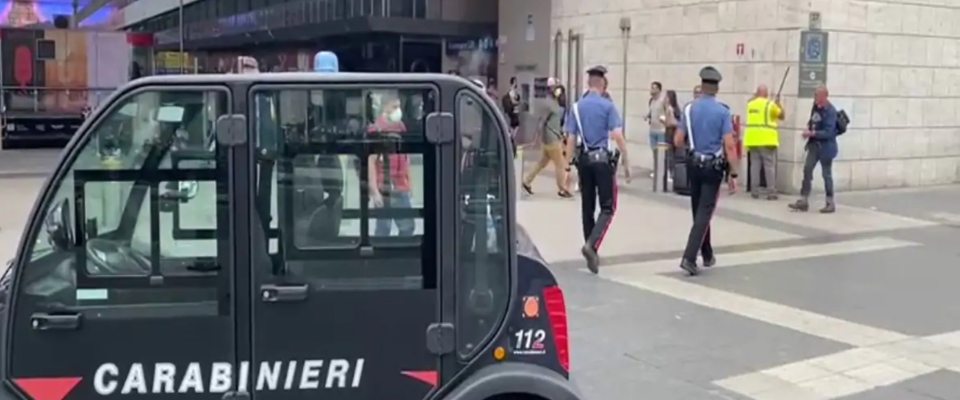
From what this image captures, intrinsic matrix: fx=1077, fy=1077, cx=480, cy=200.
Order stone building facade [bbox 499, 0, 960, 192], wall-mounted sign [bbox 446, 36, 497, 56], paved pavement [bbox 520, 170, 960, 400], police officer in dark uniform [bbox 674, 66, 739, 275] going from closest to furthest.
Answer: paved pavement [bbox 520, 170, 960, 400], police officer in dark uniform [bbox 674, 66, 739, 275], stone building facade [bbox 499, 0, 960, 192], wall-mounted sign [bbox 446, 36, 497, 56]

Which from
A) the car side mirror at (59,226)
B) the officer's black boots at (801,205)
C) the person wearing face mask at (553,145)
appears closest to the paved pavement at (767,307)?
the officer's black boots at (801,205)

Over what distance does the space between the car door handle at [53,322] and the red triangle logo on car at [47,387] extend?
0.18 m

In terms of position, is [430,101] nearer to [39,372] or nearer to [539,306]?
[539,306]

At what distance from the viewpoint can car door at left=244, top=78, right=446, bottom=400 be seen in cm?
373

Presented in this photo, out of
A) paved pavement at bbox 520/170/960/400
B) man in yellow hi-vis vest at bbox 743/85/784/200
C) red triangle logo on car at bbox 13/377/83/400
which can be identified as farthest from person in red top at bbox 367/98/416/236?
man in yellow hi-vis vest at bbox 743/85/784/200

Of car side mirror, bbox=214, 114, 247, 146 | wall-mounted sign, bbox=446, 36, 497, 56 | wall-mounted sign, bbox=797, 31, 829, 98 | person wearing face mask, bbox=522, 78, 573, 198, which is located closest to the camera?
car side mirror, bbox=214, 114, 247, 146

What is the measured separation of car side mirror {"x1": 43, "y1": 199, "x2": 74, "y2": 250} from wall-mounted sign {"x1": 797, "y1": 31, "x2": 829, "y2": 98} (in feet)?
44.2

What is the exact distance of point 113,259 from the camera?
12.2 ft

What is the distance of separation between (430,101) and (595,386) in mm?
2847

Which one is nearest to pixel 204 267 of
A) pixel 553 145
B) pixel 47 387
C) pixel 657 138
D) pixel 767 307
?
pixel 47 387

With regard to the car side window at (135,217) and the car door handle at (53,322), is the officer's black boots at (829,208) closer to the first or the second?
the car side window at (135,217)

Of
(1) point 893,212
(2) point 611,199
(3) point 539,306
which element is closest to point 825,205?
(1) point 893,212

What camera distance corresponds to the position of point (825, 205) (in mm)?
14461

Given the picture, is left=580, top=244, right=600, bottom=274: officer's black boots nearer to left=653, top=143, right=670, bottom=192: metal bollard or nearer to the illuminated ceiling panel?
left=653, top=143, right=670, bottom=192: metal bollard
